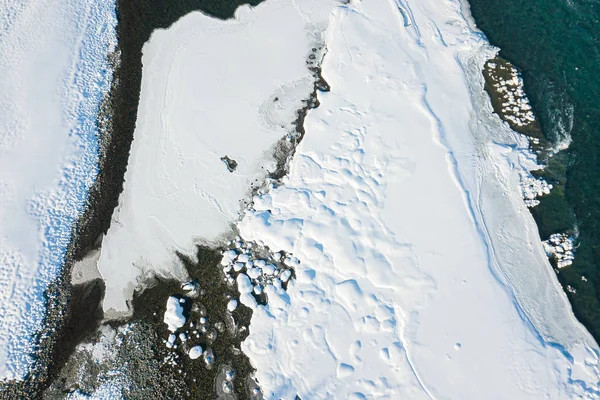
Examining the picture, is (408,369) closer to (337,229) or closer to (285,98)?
(337,229)

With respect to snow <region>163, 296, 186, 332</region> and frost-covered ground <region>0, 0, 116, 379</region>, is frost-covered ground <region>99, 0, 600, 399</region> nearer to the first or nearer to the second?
snow <region>163, 296, 186, 332</region>

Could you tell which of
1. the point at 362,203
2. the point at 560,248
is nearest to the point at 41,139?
the point at 362,203

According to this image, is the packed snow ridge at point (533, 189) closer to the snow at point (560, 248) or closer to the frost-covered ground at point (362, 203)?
the frost-covered ground at point (362, 203)

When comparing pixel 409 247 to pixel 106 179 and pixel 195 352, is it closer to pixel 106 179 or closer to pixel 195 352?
pixel 195 352

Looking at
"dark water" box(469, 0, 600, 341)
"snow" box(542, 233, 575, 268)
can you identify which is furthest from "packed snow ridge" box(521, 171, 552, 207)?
"snow" box(542, 233, 575, 268)

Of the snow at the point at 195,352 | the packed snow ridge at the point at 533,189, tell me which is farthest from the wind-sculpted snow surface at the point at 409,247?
the snow at the point at 195,352

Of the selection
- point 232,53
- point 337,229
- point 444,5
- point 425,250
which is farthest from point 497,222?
point 232,53
